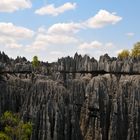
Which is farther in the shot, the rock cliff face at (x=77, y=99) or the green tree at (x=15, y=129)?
the rock cliff face at (x=77, y=99)

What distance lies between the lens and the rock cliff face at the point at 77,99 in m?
61.9

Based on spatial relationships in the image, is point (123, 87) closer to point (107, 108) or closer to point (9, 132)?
point (107, 108)

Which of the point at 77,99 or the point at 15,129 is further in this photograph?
the point at 77,99

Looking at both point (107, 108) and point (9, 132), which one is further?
point (107, 108)

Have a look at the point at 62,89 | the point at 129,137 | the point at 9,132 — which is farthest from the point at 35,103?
the point at 129,137

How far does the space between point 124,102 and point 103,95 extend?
330 cm

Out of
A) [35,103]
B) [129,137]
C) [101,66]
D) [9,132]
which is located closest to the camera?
[9,132]

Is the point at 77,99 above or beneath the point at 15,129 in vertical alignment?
above

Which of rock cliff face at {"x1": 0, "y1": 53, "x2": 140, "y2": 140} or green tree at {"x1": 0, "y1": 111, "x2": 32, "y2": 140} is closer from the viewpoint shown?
green tree at {"x1": 0, "y1": 111, "x2": 32, "y2": 140}

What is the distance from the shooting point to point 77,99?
70.8 m

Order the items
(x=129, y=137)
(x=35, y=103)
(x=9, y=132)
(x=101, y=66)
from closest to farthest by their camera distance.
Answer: (x=9, y=132)
(x=35, y=103)
(x=129, y=137)
(x=101, y=66)

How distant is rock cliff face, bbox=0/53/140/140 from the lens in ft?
203

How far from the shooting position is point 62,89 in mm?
64250

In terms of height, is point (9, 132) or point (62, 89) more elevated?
point (62, 89)
